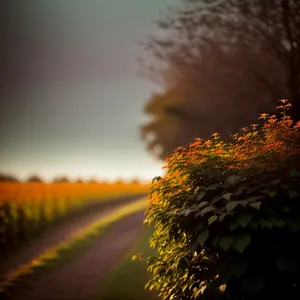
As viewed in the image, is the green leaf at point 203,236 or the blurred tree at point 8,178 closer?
the green leaf at point 203,236

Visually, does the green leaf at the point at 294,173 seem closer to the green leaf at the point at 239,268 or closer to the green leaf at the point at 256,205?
the green leaf at the point at 256,205

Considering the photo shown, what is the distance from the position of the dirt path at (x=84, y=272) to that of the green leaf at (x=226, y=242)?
63.7 inches

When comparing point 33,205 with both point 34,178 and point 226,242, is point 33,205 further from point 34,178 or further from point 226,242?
point 226,242

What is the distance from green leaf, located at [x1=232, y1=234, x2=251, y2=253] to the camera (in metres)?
1.89

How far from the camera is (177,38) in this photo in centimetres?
430

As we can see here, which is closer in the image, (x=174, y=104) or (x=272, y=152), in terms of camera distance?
(x=272, y=152)

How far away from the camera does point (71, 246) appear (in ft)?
12.8

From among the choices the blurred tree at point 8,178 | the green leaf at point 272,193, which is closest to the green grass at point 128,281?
the blurred tree at point 8,178

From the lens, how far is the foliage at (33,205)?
357 centimetres

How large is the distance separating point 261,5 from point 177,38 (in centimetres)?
90

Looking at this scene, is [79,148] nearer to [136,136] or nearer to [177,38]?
[136,136]

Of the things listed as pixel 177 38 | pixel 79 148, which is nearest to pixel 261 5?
pixel 177 38

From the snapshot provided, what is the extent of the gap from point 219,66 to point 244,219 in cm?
265

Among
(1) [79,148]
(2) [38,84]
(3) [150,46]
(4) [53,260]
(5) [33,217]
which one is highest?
(3) [150,46]
